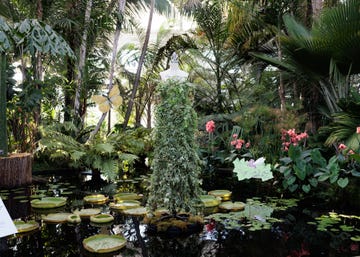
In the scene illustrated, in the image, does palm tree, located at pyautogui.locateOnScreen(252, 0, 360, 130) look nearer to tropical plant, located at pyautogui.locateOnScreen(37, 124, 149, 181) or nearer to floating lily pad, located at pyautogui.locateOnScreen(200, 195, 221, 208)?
floating lily pad, located at pyautogui.locateOnScreen(200, 195, 221, 208)

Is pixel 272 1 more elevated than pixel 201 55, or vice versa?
pixel 272 1

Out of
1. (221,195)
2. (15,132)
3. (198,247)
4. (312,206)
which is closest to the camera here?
(198,247)

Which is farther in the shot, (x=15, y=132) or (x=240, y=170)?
(x=15, y=132)

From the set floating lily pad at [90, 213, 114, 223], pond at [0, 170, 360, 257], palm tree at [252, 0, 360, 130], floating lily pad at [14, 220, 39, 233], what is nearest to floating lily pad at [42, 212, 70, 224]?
pond at [0, 170, 360, 257]

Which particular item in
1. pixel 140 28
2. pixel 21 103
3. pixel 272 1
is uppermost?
pixel 140 28

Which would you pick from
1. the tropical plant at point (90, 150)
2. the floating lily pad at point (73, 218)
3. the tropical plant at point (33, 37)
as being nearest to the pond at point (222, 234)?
the floating lily pad at point (73, 218)

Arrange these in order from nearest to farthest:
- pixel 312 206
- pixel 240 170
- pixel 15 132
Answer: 1. pixel 240 170
2. pixel 312 206
3. pixel 15 132

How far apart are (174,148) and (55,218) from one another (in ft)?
4.07

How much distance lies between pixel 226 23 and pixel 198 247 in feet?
17.5

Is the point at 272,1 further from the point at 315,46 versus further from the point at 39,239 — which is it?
the point at 39,239

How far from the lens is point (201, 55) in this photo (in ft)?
22.0

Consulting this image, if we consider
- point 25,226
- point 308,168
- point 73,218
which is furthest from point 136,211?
point 308,168

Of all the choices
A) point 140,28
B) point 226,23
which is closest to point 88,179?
point 226,23

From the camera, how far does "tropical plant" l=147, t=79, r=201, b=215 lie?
104 inches
